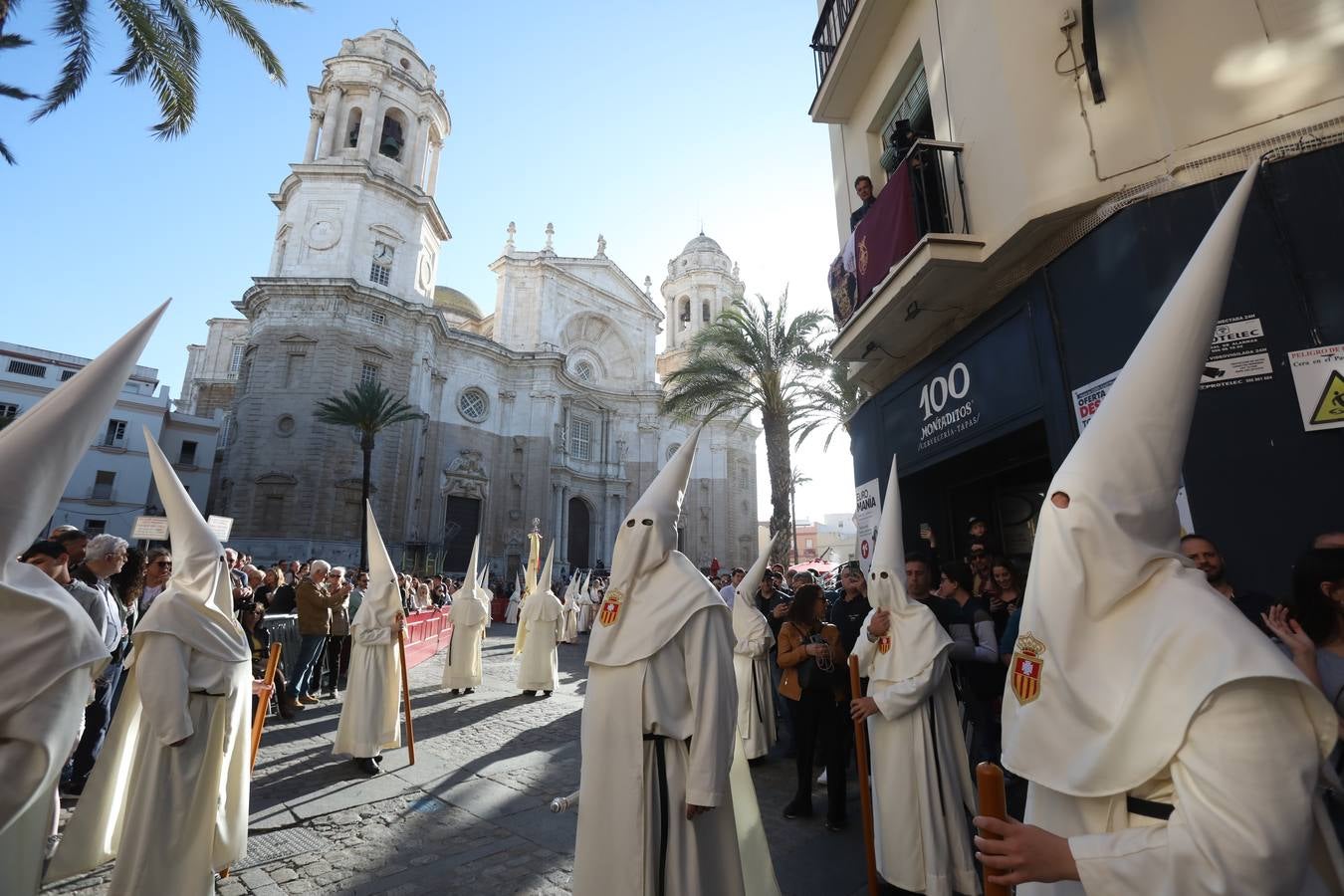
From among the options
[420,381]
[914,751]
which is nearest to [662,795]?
[914,751]

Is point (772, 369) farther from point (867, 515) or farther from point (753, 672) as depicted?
point (753, 672)

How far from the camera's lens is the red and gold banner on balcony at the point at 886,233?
21.7ft

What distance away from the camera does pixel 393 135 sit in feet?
103

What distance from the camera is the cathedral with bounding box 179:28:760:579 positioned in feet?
84.1

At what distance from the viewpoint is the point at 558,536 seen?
3425cm

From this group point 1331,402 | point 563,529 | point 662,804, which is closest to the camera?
point 662,804

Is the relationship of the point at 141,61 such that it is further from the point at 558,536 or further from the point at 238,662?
the point at 558,536

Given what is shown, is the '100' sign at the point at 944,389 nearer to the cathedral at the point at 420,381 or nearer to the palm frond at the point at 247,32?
the palm frond at the point at 247,32

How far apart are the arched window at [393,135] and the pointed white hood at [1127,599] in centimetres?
3610

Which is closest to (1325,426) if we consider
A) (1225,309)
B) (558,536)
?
(1225,309)

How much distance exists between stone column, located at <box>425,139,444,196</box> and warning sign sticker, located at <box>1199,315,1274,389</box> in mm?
35323

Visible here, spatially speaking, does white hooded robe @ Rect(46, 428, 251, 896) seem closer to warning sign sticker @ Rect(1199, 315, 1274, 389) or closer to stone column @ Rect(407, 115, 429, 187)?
warning sign sticker @ Rect(1199, 315, 1274, 389)

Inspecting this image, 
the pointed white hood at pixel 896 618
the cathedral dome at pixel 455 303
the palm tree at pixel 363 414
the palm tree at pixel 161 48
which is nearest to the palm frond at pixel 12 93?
the palm tree at pixel 161 48

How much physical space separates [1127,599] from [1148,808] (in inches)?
18.6
